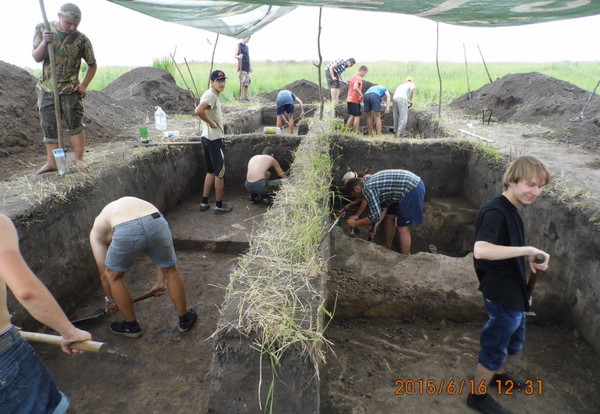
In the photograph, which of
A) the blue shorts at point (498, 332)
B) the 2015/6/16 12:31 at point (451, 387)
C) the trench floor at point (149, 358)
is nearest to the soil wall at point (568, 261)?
the 2015/6/16 12:31 at point (451, 387)

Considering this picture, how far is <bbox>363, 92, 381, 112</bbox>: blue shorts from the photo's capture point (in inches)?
362

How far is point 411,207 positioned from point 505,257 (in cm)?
253

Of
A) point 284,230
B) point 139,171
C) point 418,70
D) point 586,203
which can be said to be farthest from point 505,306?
point 418,70

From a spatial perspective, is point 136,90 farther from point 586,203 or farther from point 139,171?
point 586,203

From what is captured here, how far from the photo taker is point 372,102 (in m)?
9.23

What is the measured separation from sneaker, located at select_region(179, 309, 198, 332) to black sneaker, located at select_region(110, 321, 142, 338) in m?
0.35

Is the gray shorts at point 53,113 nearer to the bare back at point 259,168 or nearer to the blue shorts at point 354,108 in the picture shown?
the bare back at point 259,168

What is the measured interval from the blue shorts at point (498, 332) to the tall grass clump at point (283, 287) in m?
1.04

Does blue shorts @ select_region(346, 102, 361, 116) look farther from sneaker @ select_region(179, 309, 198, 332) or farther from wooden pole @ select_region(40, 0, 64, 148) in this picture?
sneaker @ select_region(179, 309, 198, 332)

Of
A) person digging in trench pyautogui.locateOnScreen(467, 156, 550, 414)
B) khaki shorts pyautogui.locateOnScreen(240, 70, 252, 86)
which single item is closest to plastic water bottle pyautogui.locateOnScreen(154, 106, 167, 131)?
khaki shorts pyautogui.locateOnScreen(240, 70, 252, 86)

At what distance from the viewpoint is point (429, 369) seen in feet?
9.36

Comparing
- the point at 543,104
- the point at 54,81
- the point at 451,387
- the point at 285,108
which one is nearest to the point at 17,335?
the point at 451,387

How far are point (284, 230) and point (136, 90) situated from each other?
35.3ft

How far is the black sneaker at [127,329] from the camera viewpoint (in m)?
3.07
